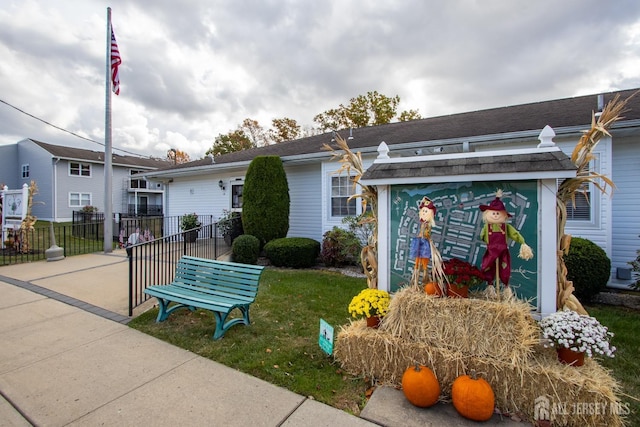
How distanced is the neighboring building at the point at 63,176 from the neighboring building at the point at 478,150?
1376 cm

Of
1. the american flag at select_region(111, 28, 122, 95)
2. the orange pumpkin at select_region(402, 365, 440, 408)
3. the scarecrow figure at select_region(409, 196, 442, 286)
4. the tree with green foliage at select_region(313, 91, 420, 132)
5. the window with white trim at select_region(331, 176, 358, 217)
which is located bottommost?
the orange pumpkin at select_region(402, 365, 440, 408)

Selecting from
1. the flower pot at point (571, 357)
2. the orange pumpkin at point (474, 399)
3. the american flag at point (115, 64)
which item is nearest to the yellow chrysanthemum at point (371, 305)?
the orange pumpkin at point (474, 399)

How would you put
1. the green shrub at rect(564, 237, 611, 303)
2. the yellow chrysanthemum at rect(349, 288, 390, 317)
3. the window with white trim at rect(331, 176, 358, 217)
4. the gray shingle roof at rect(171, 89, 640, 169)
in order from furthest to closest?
the window with white trim at rect(331, 176, 358, 217), the gray shingle roof at rect(171, 89, 640, 169), the green shrub at rect(564, 237, 611, 303), the yellow chrysanthemum at rect(349, 288, 390, 317)

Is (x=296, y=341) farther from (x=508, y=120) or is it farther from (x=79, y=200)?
(x=79, y=200)

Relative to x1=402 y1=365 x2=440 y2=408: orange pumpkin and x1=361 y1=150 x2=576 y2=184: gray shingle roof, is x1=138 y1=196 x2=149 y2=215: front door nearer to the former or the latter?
x1=361 y1=150 x2=576 y2=184: gray shingle roof

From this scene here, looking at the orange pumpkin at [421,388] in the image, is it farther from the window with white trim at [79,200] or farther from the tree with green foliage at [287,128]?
the window with white trim at [79,200]

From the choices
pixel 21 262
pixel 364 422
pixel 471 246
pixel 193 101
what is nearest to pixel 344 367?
pixel 364 422

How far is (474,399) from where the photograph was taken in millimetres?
2154

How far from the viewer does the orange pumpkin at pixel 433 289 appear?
9.12 ft

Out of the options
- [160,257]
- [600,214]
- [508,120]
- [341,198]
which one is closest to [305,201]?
[341,198]

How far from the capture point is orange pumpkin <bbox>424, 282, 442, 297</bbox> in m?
2.78

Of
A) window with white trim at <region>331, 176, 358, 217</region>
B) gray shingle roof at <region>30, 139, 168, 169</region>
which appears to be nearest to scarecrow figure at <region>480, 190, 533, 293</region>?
window with white trim at <region>331, 176, 358, 217</region>

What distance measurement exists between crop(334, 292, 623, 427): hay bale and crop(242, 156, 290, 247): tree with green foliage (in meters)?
5.89

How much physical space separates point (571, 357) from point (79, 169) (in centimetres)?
2933
